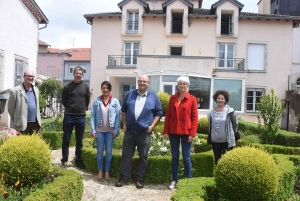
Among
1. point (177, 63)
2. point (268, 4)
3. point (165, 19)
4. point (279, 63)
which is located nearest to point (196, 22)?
point (165, 19)

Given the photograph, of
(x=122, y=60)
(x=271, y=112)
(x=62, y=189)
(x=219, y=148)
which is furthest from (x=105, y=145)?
(x=122, y=60)

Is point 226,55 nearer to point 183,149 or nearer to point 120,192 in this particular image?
point 183,149

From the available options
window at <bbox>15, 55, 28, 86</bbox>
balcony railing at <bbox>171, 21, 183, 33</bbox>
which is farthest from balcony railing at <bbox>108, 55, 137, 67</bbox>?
window at <bbox>15, 55, 28, 86</bbox>

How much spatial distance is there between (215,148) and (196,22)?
1844 cm

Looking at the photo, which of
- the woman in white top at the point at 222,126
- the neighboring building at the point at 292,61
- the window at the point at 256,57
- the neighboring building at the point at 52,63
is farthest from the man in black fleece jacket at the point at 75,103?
the neighboring building at the point at 52,63

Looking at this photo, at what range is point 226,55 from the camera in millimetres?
22422

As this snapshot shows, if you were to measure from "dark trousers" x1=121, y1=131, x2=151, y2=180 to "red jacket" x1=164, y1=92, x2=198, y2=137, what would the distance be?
1.57 feet

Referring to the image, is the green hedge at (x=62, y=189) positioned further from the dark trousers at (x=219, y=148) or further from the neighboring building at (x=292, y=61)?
the neighboring building at (x=292, y=61)

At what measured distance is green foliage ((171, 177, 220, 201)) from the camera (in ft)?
12.7

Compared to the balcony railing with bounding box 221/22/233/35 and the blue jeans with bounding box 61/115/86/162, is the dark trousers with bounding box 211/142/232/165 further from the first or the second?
the balcony railing with bounding box 221/22/233/35

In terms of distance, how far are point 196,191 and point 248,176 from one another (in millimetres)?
779

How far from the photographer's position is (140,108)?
5.41 metres

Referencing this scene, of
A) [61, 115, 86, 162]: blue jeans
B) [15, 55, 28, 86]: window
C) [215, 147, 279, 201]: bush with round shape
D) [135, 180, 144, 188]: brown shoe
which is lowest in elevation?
[135, 180, 144, 188]: brown shoe

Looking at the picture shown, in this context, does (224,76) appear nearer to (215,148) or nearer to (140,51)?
(140,51)
